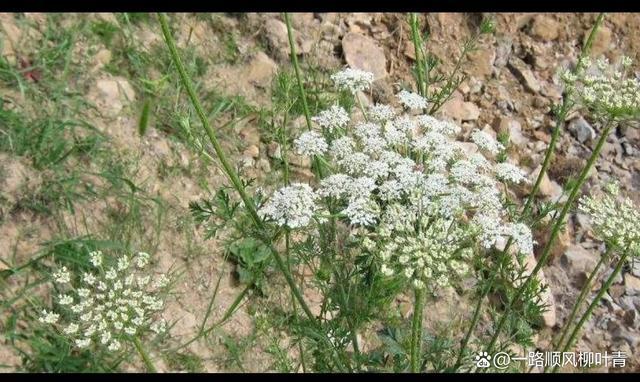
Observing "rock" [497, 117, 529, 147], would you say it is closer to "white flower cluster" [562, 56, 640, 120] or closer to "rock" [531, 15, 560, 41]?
"rock" [531, 15, 560, 41]

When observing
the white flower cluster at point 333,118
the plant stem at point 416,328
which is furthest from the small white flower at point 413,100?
the plant stem at point 416,328

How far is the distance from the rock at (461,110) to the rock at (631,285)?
1726 mm

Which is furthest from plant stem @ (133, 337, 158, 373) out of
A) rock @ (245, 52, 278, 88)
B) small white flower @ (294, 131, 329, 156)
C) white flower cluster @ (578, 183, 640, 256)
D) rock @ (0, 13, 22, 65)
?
rock @ (245, 52, 278, 88)

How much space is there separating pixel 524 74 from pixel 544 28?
0.54m

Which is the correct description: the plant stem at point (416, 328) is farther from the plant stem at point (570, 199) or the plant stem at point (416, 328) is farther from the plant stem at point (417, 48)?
the plant stem at point (417, 48)

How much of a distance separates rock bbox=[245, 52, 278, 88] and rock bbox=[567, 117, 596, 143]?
2.56 m

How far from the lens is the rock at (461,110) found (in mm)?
5863

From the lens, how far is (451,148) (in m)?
2.80

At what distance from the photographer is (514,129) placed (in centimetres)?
596

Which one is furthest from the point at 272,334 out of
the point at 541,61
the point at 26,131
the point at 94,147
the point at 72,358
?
the point at 541,61

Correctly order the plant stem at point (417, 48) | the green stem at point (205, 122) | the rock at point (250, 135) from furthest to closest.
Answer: the rock at point (250, 135) < the plant stem at point (417, 48) < the green stem at point (205, 122)

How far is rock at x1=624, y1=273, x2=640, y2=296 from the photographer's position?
5184 mm
